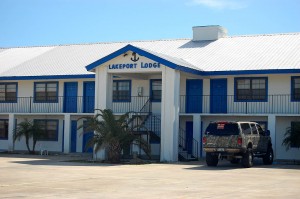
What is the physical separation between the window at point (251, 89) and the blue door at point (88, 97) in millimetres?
9185

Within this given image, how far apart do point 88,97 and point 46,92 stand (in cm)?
336

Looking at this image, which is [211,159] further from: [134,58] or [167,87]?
[134,58]

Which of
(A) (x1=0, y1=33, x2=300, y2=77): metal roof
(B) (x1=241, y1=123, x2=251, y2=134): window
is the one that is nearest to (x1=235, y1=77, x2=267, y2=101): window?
(A) (x1=0, y1=33, x2=300, y2=77): metal roof

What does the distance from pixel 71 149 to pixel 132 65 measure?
9.03 meters

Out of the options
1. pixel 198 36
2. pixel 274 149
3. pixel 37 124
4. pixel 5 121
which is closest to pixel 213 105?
pixel 274 149

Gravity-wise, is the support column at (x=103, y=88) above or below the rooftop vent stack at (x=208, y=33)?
below

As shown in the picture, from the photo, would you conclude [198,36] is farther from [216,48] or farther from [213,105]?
[213,105]

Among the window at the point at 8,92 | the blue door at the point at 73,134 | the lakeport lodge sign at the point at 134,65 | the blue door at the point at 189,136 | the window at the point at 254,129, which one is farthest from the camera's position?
the window at the point at 8,92

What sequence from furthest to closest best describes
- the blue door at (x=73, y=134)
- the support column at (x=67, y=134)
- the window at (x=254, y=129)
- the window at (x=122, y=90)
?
the blue door at (x=73, y=134), the support column at (x=67, y=134), the window at (x=122, y=90), the window at (x=254, y=129)

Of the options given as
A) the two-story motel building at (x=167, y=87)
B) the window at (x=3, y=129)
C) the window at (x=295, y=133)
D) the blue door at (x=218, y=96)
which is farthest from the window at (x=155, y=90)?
the window at (x=3, y=129)

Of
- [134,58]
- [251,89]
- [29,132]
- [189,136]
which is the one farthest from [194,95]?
[29,132]

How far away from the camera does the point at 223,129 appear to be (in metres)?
24.1

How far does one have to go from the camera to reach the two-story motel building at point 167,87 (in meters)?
28.8

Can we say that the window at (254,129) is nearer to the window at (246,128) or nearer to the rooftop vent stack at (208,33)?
the window at (246,128)
